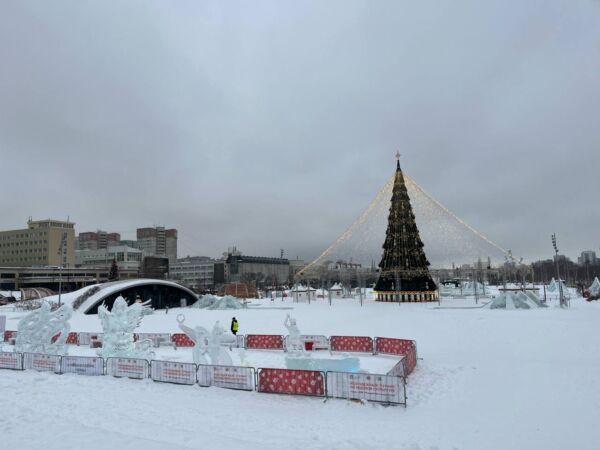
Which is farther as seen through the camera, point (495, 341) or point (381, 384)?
point (495, 341)

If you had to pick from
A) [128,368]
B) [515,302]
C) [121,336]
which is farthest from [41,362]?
[515,302]

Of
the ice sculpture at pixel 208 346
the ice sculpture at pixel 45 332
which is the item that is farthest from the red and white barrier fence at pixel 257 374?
the ice sculpture at pixel 45 332

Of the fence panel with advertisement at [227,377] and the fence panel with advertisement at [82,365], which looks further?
the fence panel with advertisement at [82,365]

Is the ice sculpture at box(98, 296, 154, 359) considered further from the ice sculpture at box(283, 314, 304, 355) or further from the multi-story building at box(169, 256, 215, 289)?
the multi-story building at box(169, 256, 215, 289)

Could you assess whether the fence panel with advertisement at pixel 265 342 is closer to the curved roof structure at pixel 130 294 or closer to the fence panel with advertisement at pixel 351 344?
the fence panel with advertisement at pixel 351 344

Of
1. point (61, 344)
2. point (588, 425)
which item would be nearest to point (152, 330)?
point (61, 344)

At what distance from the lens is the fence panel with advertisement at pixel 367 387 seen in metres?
13.3

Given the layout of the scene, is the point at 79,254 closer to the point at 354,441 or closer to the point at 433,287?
the point at 433,287

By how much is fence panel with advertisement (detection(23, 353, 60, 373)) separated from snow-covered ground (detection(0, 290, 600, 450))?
460 mm

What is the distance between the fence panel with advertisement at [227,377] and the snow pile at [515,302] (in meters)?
32.4

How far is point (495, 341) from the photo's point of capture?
23500 mm

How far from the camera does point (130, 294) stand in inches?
2140

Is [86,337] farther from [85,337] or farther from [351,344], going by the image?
[351,344]

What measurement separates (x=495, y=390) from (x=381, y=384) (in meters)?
4.22
